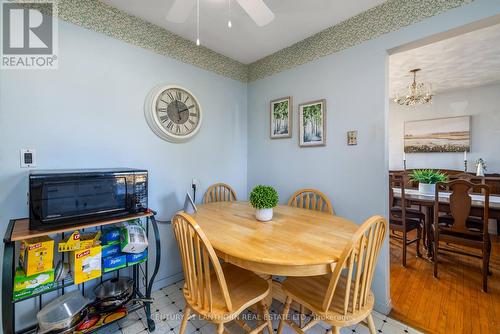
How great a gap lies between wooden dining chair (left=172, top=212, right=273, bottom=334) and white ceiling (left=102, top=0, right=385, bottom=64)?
1.68m

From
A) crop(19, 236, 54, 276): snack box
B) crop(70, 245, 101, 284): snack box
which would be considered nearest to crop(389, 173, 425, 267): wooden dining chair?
crop(70, 245, 101, 284): snack box

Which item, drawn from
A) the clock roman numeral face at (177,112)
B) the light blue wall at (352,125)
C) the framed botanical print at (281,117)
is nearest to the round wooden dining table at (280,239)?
the light blue wall at (352,125)

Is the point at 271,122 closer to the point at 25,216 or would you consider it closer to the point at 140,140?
the point at 140,140

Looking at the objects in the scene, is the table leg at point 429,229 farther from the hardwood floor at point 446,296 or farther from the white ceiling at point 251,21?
the white ceiling at point 251,21

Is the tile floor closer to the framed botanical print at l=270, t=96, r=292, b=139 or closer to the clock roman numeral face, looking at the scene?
the clock roman numeral face

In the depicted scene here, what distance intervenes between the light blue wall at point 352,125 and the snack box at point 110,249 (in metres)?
1.63

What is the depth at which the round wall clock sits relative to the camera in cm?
196

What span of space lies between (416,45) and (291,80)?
108 centimetres

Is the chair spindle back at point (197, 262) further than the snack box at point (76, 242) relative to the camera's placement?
No

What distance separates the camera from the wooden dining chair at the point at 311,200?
202 cm

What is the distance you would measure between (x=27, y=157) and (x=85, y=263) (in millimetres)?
820

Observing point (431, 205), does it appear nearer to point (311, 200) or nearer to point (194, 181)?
point (311, 200)

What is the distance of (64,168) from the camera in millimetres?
1572

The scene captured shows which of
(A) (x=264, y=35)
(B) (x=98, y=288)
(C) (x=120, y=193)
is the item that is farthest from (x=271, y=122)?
(B) (x=98, y=288)
